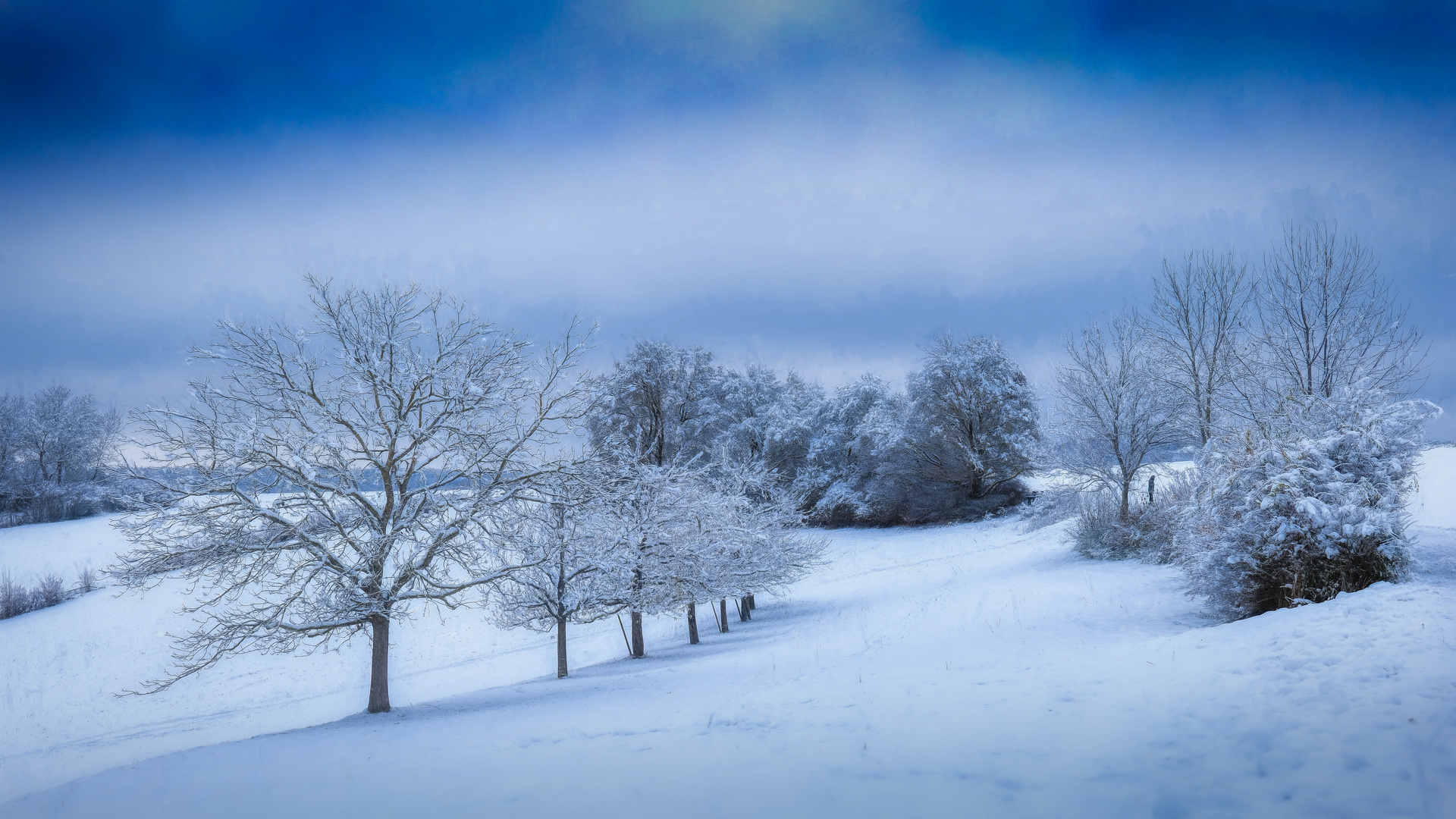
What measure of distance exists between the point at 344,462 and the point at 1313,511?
14054 millimetres

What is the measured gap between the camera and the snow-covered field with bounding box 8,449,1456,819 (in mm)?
4379

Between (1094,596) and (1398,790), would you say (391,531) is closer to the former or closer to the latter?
(1398,790)

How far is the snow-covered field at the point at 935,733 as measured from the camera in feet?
14.4

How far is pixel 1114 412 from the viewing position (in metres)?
19.9

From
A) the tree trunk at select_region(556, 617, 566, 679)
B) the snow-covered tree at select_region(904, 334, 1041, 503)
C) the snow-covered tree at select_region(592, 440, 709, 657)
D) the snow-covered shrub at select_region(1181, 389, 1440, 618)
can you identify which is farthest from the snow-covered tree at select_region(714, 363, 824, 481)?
the snow-covered shrub at select_region(1181, 389, 1440, 618)

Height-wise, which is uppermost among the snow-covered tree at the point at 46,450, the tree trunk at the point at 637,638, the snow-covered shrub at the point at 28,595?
the snow-covered tree at the point at 46,450

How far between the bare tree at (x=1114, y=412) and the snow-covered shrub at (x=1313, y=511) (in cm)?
987

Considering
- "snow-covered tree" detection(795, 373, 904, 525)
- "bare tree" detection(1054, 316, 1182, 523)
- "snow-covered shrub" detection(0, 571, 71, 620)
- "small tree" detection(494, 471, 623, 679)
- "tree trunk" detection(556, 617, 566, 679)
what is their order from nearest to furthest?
"small tree" detection(494, 471, 623, 679), "tree trunk" detection(556, 617, 566, 679), "bare tree" detection(1054, 316, 1182, 523), "snow-covered shrub" detection(0, 571, 71, 620), "snow-covered tree" detection(795, 373, 904, 525)

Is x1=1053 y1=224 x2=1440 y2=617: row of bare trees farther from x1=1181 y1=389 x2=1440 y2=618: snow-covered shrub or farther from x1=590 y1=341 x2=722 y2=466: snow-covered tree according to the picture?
x1=590 y1=341 x2=722 y2=466: snow-covered tree

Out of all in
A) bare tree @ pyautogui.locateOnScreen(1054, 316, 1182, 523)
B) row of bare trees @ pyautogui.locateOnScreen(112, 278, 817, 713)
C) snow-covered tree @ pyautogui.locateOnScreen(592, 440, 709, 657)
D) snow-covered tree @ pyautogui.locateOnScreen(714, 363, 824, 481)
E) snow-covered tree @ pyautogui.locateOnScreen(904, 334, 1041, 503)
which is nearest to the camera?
row of bare trees @ pyautogui.locateOnScreen(112, 278, 817, 713)

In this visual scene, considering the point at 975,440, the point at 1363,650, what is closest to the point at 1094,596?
the point at 1363,650

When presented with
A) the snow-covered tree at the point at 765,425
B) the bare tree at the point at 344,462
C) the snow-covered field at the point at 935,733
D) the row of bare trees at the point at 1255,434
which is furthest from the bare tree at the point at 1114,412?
the snow-covered tree at the point at 765,425

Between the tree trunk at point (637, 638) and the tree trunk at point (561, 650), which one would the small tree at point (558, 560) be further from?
the tree trunk at point (637, 638)

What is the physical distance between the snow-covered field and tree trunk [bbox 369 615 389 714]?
1.64 ft
